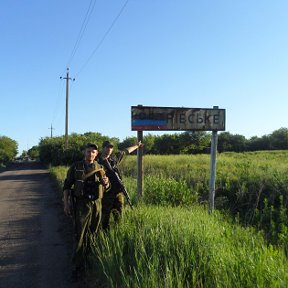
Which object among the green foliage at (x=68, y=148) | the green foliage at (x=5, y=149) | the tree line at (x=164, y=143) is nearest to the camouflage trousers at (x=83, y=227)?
the tree line at (x=164, y=143)

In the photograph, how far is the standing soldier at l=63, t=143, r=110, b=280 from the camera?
236 inches

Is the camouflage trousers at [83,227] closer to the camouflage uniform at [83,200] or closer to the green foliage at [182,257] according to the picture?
the camouflage uniform at [83,200]

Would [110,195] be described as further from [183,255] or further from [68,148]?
[68,148]

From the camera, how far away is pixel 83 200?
19.9 ft

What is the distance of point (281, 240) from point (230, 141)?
8191 centimetres

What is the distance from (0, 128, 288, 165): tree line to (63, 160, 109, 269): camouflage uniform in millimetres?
32531

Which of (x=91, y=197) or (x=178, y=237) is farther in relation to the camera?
(x=91, y=197)

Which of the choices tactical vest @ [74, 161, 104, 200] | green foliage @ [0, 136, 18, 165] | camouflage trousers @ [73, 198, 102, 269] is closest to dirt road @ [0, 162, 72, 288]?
camouflage trousers @ [73, 198, 102, 269]

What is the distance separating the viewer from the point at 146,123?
8734 millimetres

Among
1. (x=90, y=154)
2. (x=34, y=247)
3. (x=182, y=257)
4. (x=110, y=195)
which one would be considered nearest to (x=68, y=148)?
(x=34, y=247)

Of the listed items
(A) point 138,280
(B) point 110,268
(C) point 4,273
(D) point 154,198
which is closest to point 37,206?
(D) point 154,198

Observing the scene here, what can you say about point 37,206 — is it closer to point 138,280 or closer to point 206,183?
point 206,183

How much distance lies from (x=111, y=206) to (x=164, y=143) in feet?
219

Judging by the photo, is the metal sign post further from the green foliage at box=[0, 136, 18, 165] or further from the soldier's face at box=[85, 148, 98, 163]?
the green foliage at box=[0, 136, 18, 165]
